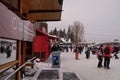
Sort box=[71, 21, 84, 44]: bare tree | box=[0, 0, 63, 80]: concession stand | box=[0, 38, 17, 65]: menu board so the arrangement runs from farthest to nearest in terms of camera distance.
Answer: box=[71, 21, 84, 44]: bare tree
box=[0, 38, 17, 65]: menu board
box=[0, 0, 63, 80]: concession stand

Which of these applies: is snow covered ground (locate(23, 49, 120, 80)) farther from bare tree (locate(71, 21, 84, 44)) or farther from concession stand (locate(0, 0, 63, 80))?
bare tree (locate(71, 21, 84, 44))

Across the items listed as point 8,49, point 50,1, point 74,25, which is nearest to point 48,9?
point 50,1

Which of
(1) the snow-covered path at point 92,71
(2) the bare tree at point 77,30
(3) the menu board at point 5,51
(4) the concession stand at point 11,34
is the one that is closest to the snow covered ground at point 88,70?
(1) the snow-covered path at point 92,71

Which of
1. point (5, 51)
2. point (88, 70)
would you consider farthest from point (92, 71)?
point (5, 51)

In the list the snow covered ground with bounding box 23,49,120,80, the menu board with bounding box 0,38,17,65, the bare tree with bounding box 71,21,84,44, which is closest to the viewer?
the menu board with bounding box 0,38,17,65

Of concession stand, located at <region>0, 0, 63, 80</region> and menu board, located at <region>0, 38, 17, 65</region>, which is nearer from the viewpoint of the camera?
concession stand, located at <region>0, 0, 63, 80</region>

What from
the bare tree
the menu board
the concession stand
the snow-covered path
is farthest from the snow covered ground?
the bare tree

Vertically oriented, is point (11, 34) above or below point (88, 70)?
above

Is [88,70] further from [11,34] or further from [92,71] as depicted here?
[11,34]

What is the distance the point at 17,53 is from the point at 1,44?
1399 millimetres

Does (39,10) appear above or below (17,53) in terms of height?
above

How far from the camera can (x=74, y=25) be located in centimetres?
9631

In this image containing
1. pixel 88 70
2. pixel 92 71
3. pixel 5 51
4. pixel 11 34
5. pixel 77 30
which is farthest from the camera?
pixel 77 30

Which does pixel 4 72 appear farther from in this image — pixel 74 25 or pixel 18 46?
pixel 74 25
